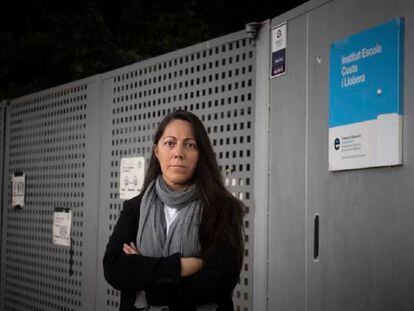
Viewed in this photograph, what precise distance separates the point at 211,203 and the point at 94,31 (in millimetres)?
10318

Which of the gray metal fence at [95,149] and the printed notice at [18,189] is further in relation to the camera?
the printed notice at [18,189]

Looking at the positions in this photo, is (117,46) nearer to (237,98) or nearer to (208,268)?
(237,98)

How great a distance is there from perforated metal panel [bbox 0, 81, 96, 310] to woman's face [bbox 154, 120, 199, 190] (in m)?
3.12

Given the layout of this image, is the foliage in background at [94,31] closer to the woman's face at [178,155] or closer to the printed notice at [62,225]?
the printed notice at [62,225]

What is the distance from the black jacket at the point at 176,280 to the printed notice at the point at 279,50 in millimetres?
1538

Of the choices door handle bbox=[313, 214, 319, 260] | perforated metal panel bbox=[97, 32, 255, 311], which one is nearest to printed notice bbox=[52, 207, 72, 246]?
perforated metal panel bbox=[97, 32, 255, 311]

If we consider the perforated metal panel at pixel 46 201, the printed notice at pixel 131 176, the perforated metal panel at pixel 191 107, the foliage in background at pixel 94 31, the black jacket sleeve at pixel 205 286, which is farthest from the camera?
the foliage in background at pixel 94 31

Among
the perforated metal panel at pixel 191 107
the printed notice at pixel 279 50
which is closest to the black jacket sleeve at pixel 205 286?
the perforated metal panel at pixel 191 107

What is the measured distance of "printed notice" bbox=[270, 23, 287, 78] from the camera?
4.45m

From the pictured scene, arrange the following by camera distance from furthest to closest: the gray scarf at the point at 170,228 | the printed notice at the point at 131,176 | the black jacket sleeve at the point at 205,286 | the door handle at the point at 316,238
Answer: the printed notice at the point at 131,176, the door handle at the point at 316,238, the gray scarf at the point at 170,228, the black jacket sleeve at the point at 205,286

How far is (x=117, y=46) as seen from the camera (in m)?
13.7

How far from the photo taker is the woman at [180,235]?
325 centimetres

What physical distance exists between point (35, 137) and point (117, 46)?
21.0 feet

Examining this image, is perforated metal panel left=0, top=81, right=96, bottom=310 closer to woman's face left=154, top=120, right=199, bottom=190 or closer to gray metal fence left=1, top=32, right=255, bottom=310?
gray metal fence left=1, top=32, right=255, bottom=310
